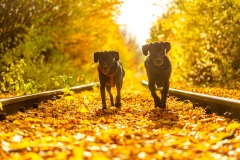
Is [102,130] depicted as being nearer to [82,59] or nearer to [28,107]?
[28,107]

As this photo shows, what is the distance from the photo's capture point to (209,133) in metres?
5.06

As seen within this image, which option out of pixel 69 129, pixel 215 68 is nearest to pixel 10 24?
pixel 215 68

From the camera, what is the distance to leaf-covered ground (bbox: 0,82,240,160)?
4.05m

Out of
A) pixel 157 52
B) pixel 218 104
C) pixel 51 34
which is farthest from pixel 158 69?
pixel 51 34

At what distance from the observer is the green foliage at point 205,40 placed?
14805mm

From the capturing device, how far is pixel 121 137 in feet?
16.0

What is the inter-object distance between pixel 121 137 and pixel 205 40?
11.7 m

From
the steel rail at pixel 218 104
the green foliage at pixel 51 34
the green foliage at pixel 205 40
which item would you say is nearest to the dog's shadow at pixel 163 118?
the steel rail at pixel 218 104

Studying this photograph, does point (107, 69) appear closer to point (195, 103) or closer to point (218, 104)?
point (195, 103)

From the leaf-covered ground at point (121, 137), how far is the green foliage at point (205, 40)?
840cm

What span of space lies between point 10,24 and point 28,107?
368 inches

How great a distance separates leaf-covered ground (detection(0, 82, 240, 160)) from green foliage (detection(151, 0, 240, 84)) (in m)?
8.40

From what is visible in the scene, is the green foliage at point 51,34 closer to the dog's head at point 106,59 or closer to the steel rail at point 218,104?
the dog's head at point 106,59

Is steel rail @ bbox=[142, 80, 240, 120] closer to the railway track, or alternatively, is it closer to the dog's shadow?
the railway track
